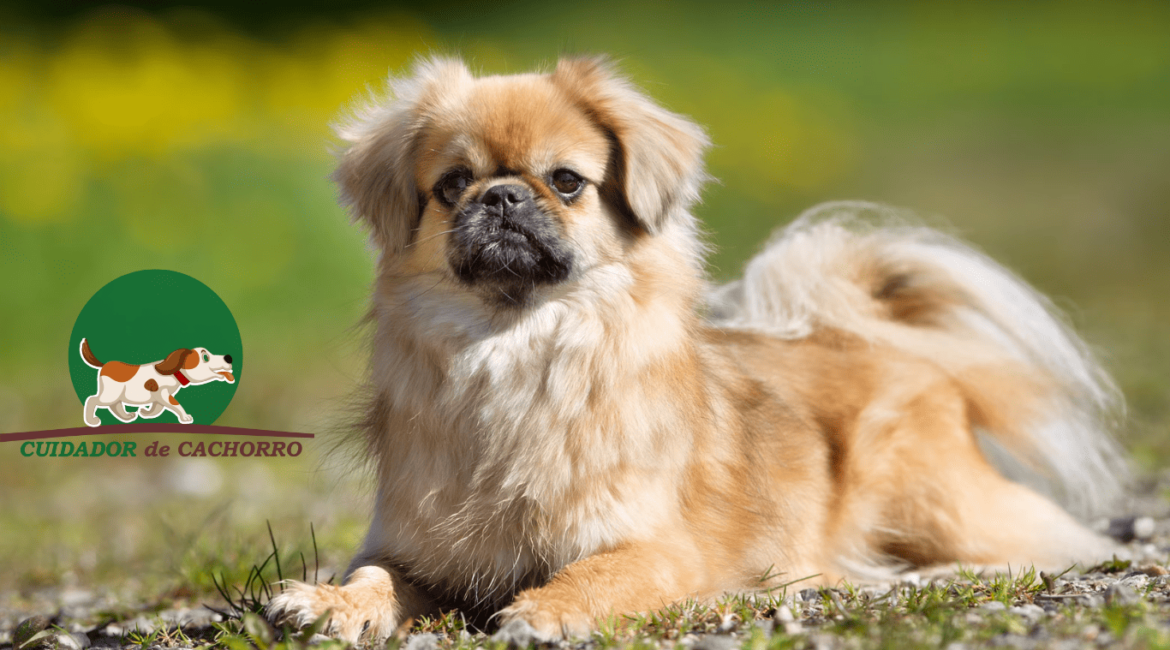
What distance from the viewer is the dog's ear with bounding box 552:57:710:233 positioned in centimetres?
331

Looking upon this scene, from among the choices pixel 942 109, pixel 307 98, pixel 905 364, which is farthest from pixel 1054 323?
pixel 942 109

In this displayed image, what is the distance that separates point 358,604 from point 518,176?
1421mm

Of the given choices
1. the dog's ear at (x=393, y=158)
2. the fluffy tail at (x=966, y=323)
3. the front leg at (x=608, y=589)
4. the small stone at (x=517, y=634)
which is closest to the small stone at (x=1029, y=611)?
the front leg at (x=608, y=589)

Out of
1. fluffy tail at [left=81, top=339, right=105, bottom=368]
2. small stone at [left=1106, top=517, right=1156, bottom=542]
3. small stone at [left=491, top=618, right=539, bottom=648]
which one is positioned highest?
fluffy tail at [left=81, top=339, right=105, bottom=368]

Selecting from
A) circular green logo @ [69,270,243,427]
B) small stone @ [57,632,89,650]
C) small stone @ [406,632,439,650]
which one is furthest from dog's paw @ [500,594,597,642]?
circular green logo @ [69,270,243,427]

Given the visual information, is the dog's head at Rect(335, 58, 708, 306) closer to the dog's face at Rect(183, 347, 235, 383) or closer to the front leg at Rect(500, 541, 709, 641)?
the front leg at Rect(500, 541, 709, 641)

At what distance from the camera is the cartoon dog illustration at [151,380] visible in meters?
4.08

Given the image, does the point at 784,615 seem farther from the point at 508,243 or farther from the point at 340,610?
the point at 508,243

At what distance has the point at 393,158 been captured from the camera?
11.3 ft

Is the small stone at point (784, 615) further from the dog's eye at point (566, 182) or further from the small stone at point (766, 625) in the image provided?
the dog's eye at point (566, 182)

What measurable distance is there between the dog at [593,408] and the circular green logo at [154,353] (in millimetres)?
1078

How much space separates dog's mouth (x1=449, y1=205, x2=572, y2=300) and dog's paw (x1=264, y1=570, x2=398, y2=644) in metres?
1.03

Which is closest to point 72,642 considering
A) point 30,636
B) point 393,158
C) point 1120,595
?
point 30,636

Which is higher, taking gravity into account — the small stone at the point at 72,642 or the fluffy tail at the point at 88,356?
the fluffy tail at the point at 88,356
